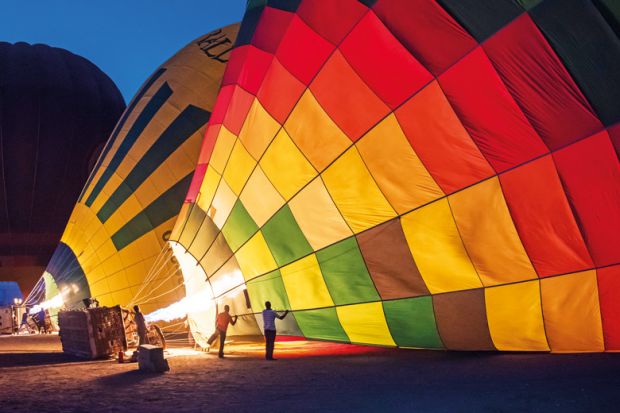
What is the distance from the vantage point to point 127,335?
8836mm

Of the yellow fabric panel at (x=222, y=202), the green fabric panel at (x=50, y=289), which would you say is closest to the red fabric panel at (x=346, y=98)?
the yellow fabric panel at (x=222, y=202)

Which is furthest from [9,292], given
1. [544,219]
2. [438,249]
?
[544,219]

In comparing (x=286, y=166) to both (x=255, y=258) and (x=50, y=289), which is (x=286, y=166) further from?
(x=50, y=289)

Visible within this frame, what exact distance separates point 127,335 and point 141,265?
63.4 inches

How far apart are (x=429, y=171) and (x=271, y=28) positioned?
8.61 feet

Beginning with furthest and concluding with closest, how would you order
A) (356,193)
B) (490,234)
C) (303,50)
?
(303,50), (356,193), (490,234)

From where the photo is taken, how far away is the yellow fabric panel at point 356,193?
6.05 metres

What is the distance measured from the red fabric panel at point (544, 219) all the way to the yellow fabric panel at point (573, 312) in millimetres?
109

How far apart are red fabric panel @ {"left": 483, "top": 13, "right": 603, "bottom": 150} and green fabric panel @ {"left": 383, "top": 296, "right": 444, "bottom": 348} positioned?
2.09 metres

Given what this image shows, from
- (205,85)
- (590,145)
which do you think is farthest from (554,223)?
(205,85)

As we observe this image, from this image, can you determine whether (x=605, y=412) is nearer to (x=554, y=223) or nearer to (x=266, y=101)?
(x=554, y=223)

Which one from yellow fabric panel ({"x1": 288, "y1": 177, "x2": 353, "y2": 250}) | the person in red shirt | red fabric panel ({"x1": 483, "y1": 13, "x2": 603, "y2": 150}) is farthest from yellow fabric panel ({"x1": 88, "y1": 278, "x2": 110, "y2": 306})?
red fabric panel ({"x1": 483, "y1": 13, "x2": 603, "y2": 150})

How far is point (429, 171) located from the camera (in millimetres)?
5645

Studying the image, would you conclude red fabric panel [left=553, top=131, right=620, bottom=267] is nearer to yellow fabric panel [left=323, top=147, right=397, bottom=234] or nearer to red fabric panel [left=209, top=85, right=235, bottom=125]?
yellow fabric panel [left=323, top=147, right=397, bottom=234]
